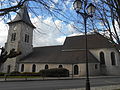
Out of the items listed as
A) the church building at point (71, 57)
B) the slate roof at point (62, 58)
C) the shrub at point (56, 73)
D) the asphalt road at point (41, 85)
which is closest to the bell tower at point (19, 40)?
the church building at point (71, 57)

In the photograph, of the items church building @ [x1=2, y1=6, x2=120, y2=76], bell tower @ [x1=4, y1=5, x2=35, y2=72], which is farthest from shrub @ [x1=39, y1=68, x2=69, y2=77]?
bell tower @ [x1=4, y1=5, x2=35, y2=72]

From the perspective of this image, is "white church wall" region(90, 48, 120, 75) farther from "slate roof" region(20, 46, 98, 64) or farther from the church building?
"slate roof" region(20, 46, 98, 64)

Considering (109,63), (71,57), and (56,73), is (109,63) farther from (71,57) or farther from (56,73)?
(56,73)

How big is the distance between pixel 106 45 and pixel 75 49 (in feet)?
27.5

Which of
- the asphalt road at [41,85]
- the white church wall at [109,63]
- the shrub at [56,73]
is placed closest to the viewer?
the asphalt road at [41,85]

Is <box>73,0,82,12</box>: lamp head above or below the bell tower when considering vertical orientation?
below

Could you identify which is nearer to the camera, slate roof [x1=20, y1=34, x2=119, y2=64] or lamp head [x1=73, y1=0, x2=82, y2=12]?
lamp head [x1=73, y1=0, x2=82, y2=12]

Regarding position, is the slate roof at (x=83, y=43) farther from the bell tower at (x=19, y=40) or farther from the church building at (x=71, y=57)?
the bell tower at (x=19, y=40)

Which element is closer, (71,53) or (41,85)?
(41,85)

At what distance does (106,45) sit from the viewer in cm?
3334

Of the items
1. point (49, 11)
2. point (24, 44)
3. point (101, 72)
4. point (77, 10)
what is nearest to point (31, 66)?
point (24, 44)

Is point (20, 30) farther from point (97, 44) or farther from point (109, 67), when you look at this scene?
point (109, 67)

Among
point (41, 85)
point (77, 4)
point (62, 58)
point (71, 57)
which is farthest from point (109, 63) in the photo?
point (77, 4)

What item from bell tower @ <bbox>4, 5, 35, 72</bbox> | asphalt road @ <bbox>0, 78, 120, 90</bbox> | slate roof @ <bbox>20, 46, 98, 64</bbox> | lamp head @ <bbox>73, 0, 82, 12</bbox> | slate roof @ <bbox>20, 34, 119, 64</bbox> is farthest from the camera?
bell tower @ <bbox>4, 5, 35, 72</bbox>
